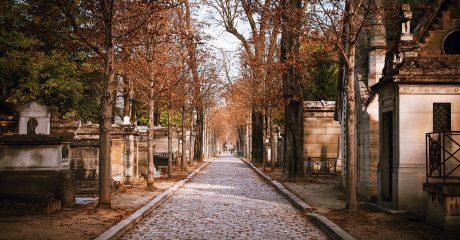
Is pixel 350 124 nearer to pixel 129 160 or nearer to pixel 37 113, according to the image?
pixel 37 113

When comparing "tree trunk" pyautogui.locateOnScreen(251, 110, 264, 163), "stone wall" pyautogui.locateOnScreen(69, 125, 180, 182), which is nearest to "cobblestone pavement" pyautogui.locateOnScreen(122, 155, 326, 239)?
"stone wall" pyautogui.locateOnScreen(69, 125, 180, 182)

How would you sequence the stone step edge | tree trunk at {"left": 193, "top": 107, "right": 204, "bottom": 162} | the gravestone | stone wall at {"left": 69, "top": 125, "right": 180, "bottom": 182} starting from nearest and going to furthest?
the stone step edge
the gravestone
stone wall at {"left": 69, "top": 125, "right": 180, "bottom": 182}
tree trunk at {"left": 193, "top": 107, "right": 204, "bottom": 162}

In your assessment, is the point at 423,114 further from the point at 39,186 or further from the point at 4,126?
the point at 4,126

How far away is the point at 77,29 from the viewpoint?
12.8 m

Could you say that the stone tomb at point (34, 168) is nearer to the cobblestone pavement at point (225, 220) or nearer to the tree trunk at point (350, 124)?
the cobblestone pavement at point (225, 220)

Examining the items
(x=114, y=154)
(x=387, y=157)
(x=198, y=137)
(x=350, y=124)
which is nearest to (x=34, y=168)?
(x=114, y=154)

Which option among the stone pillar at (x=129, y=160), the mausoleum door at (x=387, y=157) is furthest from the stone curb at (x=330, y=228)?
the stone pillar at (x=129, y=160)

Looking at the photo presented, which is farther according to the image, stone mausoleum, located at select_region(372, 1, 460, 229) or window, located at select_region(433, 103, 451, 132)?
window, located at select_region(433, 103, 451, 132)

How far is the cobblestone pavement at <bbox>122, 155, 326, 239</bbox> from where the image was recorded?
10.1 metres

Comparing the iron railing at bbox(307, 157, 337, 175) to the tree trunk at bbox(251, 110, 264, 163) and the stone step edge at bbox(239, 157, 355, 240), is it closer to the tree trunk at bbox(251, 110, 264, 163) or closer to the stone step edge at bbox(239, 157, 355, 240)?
the stone step edge at bbox(239, 157, 355, 240)

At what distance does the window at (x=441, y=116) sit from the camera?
1247 cm

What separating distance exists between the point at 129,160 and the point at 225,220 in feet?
29.6

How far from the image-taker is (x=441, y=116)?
12523mm

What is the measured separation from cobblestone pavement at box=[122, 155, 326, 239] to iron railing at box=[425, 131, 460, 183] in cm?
292
